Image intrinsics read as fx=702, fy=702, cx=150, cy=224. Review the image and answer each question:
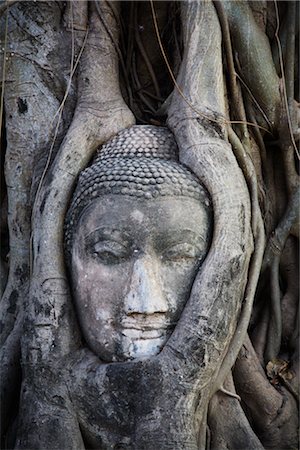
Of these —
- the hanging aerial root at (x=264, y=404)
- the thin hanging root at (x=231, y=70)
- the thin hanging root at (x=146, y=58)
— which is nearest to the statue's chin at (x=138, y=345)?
A: the hanging aerial root at (x=264, y=404)

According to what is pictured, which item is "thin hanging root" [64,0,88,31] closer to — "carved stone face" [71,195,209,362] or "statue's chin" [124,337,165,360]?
"carved stone face" [71,195,209,362]

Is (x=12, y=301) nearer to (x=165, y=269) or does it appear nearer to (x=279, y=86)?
(x=165, y=269)

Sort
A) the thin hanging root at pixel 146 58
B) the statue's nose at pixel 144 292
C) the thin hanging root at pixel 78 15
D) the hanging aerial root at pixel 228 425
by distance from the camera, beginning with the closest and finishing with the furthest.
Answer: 1. the statue's nose at pixel 144 292
2. the hanging aerial root at pixel 228 425
3. the thin hanging root at pixel 78 15
4. the thin hanging root at pixel 146 58

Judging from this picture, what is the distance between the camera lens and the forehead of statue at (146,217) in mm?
2215

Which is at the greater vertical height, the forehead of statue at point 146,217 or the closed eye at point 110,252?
the forehead of statue at point 146,217

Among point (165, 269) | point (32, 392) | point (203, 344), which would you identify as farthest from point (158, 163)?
point (32, 392)

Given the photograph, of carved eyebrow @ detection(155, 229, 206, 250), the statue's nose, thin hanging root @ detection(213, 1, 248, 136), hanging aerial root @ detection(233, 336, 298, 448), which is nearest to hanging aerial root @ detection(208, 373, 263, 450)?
hanging aerial root @ detection(233, 336, 298, 448)

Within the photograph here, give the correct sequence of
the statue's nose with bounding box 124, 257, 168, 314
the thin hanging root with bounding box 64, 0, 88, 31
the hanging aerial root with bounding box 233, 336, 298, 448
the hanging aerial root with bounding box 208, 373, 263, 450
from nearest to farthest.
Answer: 1. the statue's nose with bounding box 124, 257, 168, 314
2. the hanging aerial root with bounding box 208, 373, 263, 450
3. the hanging aerial root with bounding box 233, 336, 298, 448
4. the thin hanging root with bounding box 64, 0, 88, 31

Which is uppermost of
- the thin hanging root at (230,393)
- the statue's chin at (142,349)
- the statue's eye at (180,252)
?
the statue's eye at (180,252)

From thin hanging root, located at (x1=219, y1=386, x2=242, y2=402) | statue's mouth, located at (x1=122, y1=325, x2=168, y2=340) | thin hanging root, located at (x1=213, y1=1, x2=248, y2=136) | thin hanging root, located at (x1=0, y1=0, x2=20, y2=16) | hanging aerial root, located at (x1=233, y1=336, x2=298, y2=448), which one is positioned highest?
thin hanging root, located at (x1=0, y1=0, x2=20, y2=16)

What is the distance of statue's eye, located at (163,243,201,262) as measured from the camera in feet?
7.34

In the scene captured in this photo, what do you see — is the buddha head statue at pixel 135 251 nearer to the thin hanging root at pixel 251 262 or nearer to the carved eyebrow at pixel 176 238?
the carved eyebrow at pixel 176 238

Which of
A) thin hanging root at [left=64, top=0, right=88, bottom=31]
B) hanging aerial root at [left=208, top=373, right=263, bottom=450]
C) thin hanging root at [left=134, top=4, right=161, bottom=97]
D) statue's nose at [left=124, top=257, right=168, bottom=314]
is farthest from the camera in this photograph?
thin hanging root at [left=134, top=4, right=161, bottom=97]

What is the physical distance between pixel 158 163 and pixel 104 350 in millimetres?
630
